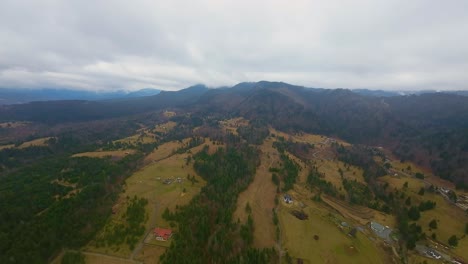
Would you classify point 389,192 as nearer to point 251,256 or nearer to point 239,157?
point 239,157

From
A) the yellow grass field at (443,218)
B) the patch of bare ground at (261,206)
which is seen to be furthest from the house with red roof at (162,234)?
the yellow grass field at (443,218)

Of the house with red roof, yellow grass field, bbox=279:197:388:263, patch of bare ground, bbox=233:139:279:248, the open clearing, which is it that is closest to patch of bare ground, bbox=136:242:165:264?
the house with red roof

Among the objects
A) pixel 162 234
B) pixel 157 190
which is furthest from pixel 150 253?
pixel 157 190

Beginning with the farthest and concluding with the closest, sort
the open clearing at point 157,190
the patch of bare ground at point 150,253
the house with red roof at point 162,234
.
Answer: the open clearing at point 157,190, the house with red roof at point 162,234, the patch of bare ground at point 150,253

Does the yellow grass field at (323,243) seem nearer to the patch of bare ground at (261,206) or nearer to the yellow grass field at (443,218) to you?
the patch of bare ground at (261,206)

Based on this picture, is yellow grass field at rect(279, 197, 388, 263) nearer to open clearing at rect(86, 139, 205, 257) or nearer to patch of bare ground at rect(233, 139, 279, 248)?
patch of bare ground at rect(233, 139, 279, 248)
